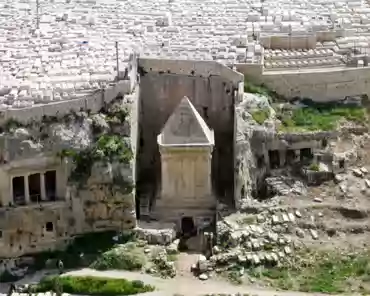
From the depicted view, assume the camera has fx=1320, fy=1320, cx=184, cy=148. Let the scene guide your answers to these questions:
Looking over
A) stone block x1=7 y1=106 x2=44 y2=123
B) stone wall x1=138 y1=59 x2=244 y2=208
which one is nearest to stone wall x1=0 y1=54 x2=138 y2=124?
stone block x1=7 y1=106 x2=44 y2=123

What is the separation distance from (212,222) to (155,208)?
93.8 inches

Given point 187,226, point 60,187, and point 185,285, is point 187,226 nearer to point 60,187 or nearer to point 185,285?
point 185,285

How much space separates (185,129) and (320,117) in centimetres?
717

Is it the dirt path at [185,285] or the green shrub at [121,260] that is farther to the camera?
the green shrub at [121,260]

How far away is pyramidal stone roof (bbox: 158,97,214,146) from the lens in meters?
51.8

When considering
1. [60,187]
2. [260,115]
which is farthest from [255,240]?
[60,187]

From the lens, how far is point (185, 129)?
51938 mm

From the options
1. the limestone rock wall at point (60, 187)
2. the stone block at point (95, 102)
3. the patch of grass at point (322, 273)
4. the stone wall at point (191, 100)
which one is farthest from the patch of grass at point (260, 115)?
the patch of grass at point (322, 273)

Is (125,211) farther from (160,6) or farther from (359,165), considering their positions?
(160,6)

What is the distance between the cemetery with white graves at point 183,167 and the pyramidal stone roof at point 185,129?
56 millimetres

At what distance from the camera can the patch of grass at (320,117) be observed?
55250 millimetres

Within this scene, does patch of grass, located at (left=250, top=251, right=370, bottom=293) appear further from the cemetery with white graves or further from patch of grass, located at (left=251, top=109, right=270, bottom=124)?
patch of grass, located at (left=251, top=109, right=270, bottom=124)

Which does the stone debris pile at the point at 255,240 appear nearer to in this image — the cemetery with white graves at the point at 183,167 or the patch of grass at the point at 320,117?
the cemetery with white graves at the point at 183,167

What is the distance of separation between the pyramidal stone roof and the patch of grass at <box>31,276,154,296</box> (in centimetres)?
619
